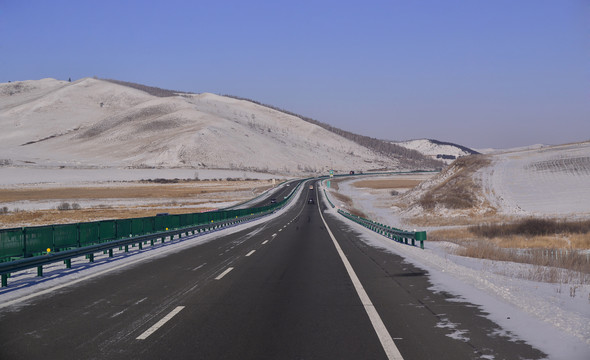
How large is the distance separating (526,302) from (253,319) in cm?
492

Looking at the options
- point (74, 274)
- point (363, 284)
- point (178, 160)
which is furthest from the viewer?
point (178, 160)

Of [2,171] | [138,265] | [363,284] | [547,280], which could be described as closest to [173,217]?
[138,265]

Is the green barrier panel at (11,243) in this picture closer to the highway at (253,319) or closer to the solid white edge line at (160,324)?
the highway at (253,319)

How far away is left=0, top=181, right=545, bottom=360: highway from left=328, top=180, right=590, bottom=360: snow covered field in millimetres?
327

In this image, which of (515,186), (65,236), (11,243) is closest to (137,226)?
(65,236)

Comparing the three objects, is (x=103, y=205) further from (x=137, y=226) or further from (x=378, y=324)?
(x=378, y=324)

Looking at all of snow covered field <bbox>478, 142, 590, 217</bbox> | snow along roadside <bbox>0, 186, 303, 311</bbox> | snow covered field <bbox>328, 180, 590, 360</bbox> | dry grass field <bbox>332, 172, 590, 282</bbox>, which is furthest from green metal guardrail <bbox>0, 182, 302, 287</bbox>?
snow covered field <bbox>478, 142, 590, 217</bbox>

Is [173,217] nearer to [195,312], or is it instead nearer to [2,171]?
[195,312]

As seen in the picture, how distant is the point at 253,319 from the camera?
26.7ft

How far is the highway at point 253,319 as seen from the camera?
21.1 feet

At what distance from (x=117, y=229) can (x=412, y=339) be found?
48.7 feet

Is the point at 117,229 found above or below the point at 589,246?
above

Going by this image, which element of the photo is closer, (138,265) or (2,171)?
(138,265)

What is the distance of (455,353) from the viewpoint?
627cm
